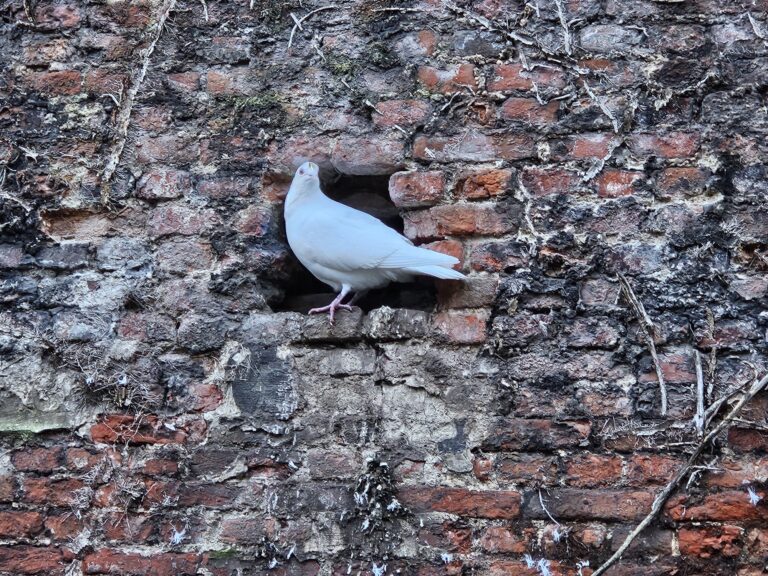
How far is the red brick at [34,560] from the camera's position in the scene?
216 centimetres

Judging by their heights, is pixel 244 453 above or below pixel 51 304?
below

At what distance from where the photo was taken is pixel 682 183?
2.16 metres

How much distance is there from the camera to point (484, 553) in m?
2.03

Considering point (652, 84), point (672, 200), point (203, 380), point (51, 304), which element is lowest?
point (203, 380)

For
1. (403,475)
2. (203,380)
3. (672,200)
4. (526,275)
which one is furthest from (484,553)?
(672,200)

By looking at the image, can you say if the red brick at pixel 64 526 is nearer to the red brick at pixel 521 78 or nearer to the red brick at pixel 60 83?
the red brick at pixel 60 83

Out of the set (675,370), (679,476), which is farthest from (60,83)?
(679,476)

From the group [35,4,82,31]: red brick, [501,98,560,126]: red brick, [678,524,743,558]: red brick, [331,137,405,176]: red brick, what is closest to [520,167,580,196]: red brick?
[501,98,560,126]: red brick

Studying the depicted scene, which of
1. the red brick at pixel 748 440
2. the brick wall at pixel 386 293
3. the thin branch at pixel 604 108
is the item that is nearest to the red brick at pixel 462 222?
the brick wall at pixel 386 293

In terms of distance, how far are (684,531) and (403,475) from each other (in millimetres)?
673

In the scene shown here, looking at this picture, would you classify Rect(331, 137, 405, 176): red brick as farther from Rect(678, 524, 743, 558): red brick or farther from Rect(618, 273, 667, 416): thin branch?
Rect(678, 524, 743, 558): red brick

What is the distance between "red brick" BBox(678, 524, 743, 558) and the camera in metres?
1.96

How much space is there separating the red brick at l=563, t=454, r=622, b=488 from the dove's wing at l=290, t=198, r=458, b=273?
1.87 feet

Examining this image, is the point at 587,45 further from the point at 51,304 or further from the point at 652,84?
the point at 51,304
